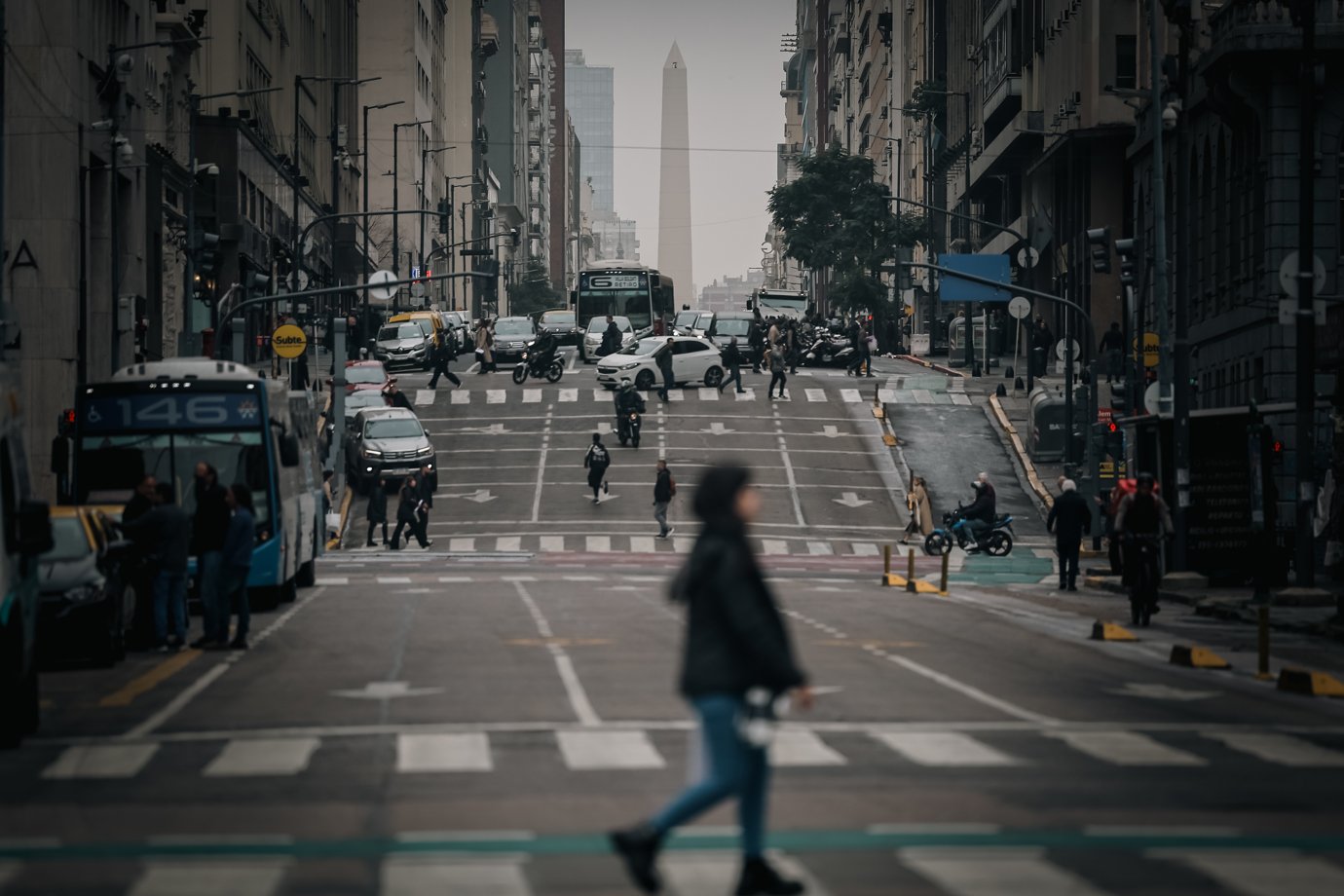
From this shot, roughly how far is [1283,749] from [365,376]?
185 feet

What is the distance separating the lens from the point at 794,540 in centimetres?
5278

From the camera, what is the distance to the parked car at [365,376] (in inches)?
2670

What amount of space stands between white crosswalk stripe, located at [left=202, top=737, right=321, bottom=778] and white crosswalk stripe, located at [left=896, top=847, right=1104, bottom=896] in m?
4.62

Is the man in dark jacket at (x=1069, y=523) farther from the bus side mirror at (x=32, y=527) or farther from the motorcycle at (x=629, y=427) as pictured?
the motorcycle at (x=629, y=427)

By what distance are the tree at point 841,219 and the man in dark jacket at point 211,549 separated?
3736 inches

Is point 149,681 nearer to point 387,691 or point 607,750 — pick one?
point 387,691

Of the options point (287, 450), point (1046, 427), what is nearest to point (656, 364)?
point (1046, 427)

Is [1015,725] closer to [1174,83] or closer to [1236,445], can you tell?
[1236,445]

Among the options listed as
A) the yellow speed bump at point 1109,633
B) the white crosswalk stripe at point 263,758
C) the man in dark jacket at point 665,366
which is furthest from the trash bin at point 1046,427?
the white crosswalk stripe at point 263,758

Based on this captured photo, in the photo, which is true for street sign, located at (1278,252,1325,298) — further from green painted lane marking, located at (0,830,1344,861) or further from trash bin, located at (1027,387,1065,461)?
trash bin, located at (1027,387,1065,461)

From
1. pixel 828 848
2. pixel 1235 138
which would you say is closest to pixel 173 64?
pixel 1235 138

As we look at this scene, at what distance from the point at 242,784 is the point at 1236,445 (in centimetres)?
2531

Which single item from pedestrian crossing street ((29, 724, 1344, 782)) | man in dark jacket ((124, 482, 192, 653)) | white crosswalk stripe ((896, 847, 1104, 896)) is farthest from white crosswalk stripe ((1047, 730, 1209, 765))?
man in dark jacket ((124, 482, 192, 653))

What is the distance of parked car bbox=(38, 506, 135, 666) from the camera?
21.5 m
